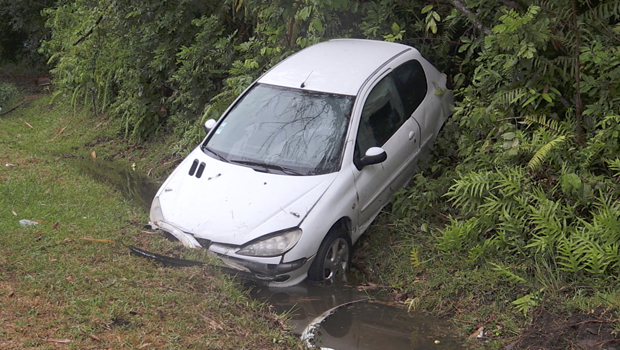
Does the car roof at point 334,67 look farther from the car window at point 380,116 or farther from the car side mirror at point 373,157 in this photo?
the car side mirror at point 373,157

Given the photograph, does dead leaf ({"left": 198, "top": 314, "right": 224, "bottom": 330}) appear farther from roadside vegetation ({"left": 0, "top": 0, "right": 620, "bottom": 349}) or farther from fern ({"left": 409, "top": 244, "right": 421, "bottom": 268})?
fern ({"left": 409, "top": 244, "right": 421, "bottom": 268})

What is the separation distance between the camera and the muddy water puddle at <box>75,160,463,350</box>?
4.62 meters

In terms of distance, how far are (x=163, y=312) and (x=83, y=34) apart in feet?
31.1

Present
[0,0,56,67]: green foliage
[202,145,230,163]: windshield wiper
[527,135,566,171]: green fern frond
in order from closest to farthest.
→ [527,135,566,171]: green fern frond, [202,145,230,163]: windshield wiper, [0,0,56,67]: green foliage

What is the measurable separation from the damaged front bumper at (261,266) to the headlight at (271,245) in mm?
52

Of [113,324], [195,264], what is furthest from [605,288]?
[113,324]

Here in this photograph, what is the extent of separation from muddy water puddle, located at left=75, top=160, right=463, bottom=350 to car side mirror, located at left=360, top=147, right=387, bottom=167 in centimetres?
117

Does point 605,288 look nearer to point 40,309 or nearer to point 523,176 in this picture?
point 523,176

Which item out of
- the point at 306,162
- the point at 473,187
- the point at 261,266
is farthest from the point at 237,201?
the point at 473,187

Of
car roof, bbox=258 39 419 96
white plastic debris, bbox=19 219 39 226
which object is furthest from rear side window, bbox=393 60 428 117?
white plastic debris, bbox=19 219 39 226

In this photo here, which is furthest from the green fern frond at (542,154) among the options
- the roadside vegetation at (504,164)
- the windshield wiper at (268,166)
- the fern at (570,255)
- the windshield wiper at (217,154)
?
the windshield wiper at (217,154)

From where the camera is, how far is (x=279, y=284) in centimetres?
529

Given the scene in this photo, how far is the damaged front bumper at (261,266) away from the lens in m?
5.14

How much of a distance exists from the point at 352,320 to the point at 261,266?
860 millimetres
